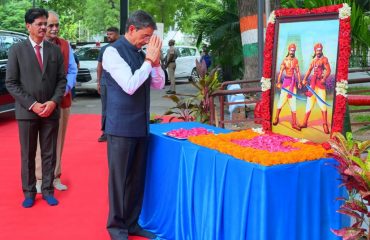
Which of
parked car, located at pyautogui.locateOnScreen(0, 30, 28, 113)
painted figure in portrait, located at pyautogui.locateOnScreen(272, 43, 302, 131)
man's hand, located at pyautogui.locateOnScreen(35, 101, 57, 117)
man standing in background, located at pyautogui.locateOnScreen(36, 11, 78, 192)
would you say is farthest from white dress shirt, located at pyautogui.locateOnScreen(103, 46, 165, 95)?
parked car, located at pyautogui.locateOnScreen(0, 30, 28, 113)

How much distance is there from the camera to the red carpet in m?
4.12

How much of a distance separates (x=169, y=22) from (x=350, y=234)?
94.4ft

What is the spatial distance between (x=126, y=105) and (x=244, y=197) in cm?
117

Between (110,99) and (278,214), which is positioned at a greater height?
(110,99)

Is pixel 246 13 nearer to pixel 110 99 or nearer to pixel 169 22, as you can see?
pixel 110 99

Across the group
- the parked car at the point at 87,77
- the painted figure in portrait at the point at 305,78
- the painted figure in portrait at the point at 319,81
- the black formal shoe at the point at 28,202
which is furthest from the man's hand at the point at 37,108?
the parked car at the point at 87,77

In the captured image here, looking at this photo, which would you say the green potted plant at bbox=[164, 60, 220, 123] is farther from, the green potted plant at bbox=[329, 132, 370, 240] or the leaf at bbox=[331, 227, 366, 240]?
the leaf at bbox=[331, 227, 366, 240]

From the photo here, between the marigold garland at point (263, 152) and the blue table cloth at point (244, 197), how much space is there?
1.4 inches

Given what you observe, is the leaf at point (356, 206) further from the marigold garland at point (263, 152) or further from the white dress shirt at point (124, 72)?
the white dress shirt at point (124, 72)

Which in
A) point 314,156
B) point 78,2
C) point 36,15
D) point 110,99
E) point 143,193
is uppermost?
point 78,2

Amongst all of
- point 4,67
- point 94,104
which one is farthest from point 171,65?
point 4,67

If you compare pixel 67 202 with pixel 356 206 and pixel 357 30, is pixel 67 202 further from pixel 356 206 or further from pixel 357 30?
pixel 357 30

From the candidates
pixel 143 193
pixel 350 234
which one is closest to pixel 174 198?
pixel 143 193

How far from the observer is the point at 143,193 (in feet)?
13.5
